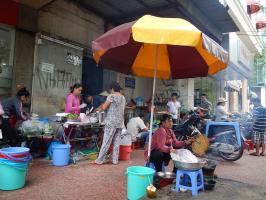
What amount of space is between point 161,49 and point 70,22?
4.66 metres

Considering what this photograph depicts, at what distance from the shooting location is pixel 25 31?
24.3ft

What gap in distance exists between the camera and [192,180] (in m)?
4.00


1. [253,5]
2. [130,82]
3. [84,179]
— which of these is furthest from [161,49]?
[253,5]

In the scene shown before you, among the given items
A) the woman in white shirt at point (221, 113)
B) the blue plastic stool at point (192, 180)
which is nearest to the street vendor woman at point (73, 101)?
the blue plastic stool at point (192, 180)

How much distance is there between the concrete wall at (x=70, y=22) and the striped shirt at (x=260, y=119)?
20.2ft

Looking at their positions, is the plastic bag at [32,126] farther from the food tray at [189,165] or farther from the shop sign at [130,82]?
the shop sign at [130,82]

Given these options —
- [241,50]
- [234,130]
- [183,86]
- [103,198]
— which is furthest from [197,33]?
[241,50]

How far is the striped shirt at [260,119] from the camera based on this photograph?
8.54 meters

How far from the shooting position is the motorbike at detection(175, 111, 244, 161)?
7605 mm

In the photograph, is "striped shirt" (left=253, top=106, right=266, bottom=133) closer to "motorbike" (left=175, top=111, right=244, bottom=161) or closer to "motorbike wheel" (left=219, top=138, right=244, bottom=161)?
"motorbike" (left=175, top=111, right=244, bottom=161)

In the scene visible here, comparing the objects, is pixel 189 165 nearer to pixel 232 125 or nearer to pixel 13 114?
pixel 232 125

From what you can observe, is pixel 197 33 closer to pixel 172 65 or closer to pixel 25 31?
pixel 172 65

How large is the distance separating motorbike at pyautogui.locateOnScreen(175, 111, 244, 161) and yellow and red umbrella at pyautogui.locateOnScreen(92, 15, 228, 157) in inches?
96.4

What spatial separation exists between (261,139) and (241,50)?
13.4m
